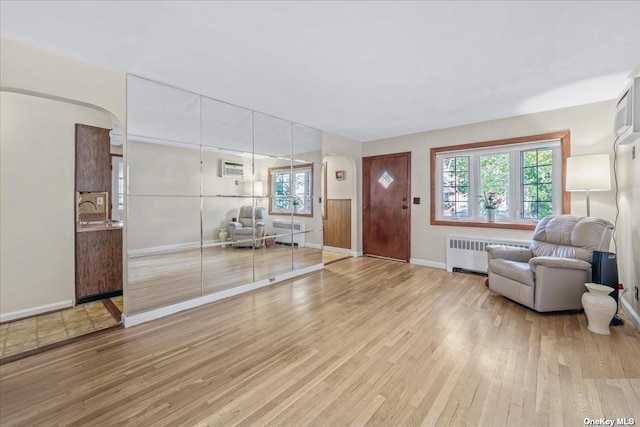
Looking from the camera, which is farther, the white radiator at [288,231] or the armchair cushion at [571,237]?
the white radiator at [288,231]

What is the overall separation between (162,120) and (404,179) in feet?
13.5

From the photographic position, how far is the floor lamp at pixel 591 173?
321 cm

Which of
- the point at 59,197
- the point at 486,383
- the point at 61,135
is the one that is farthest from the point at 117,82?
the point at 486,383

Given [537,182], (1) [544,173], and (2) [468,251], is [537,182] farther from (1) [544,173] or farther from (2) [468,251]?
(2) [468,251]

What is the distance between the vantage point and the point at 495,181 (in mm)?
4539

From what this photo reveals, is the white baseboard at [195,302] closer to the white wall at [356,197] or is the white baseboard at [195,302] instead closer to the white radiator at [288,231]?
the white radiator at [288,231]

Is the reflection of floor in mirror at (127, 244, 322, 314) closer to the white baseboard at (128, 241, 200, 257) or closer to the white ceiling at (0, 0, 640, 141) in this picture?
the white baseboard at (128, 241, 200, 257)

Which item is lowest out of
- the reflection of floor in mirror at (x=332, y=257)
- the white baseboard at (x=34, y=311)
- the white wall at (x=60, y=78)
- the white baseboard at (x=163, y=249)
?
the white baseboard at (x=34, y=311)

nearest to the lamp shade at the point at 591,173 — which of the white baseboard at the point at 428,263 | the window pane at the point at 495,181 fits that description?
the window pane at the point at 495,181

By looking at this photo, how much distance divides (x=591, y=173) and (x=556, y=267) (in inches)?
49.9

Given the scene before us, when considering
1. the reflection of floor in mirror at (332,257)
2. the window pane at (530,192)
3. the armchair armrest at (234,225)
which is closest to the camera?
the armchair armrest at (234,225)

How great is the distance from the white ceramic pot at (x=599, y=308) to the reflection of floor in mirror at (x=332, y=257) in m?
3.71

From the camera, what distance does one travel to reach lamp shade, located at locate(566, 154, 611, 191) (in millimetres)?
3211

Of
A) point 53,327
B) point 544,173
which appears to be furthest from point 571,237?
point 53,327
